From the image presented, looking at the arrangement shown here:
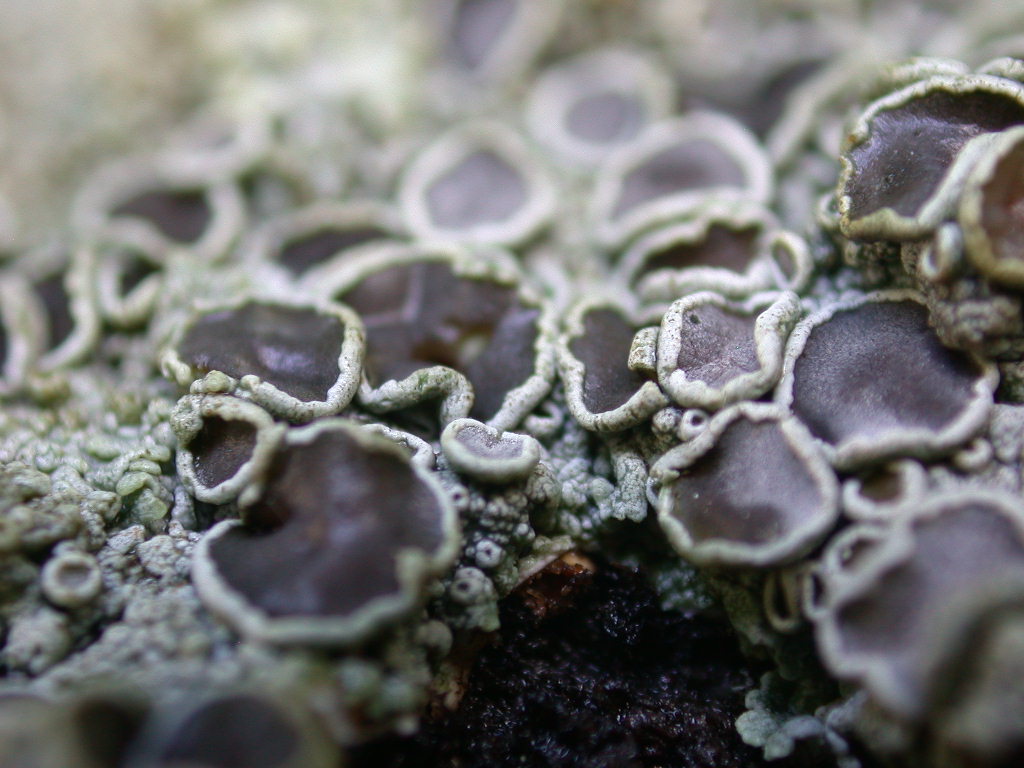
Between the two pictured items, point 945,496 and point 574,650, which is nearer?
point 945,496

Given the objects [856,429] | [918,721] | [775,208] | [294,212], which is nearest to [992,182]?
[856,429]

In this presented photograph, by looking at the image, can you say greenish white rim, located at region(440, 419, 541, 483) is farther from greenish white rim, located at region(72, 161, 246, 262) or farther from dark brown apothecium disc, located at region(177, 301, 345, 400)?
greenish white rim, located at region(72, 161, 246, 262)

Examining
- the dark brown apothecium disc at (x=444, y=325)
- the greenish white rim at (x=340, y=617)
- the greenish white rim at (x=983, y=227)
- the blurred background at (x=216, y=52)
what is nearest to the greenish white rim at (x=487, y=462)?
the greenish white rim at (x=340, y=617)

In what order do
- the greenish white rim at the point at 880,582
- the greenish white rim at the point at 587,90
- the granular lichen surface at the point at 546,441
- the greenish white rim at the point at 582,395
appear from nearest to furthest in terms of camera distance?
the greenish white rim at the point at 880,582 → the granular lichen surface at the point at 546,441 → the greenish white rim at the point at 582,395 → the greenish white rim at the point at 587,90

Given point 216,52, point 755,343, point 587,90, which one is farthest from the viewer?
point 216,52

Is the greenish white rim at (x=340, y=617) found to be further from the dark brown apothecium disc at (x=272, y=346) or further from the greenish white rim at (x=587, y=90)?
the greenish white rim at (x=587, y=90)

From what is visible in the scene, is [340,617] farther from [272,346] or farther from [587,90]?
[587,90]

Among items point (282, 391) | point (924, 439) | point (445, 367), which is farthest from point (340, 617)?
point (924, 439)

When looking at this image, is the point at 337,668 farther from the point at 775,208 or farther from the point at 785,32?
the point at 785,32

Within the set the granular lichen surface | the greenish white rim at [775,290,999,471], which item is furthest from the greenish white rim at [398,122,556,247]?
the greenish white rim at [775,290,999,471]

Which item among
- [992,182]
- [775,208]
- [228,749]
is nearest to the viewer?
[228,749]

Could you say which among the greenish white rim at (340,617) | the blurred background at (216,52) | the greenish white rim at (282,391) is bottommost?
the greenish white rim at (340,617)
